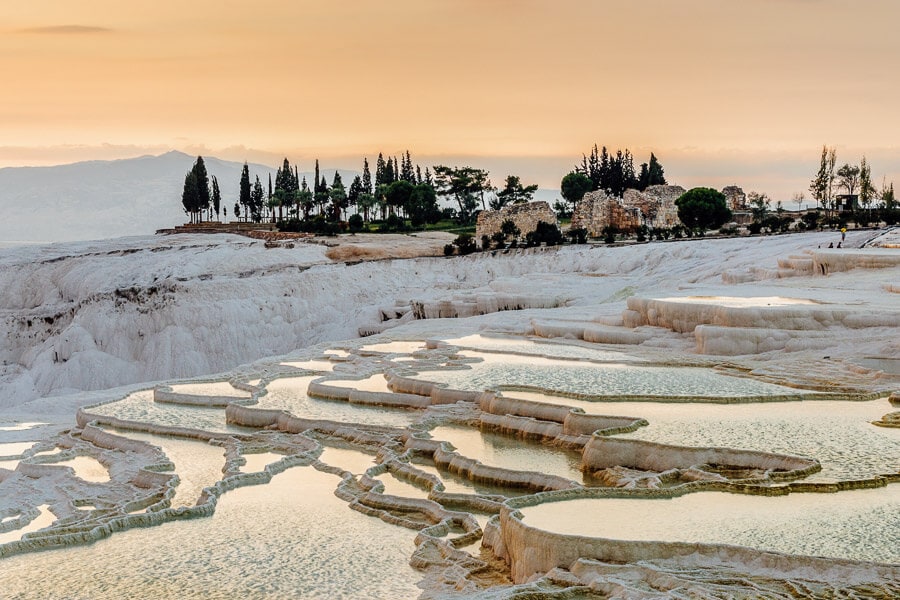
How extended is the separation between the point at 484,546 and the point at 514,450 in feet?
11.9

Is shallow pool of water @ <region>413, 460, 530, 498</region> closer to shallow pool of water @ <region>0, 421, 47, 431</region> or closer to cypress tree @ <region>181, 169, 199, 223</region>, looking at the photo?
shallow pool of water @ <region>0, 421, 47, 431</region>

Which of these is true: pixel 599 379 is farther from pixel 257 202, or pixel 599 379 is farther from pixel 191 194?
pixel 257 202

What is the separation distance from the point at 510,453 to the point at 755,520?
5076mm

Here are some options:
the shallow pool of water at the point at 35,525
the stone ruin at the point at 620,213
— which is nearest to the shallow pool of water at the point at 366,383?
the shallow pool of water at the point at 35,525

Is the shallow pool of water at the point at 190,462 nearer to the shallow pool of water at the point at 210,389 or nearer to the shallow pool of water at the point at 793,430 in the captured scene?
the shallow pool of water at the point at 210,389

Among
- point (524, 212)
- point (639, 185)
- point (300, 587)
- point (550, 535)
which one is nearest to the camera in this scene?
point (550, 535)

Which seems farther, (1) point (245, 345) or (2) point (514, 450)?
(1) point (245, 345)

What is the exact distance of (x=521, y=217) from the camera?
5231 centimetres

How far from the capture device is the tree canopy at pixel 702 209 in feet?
166

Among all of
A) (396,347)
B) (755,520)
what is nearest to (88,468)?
(755,520)

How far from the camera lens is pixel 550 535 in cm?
938

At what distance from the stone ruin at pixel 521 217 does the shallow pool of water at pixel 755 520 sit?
137 feet

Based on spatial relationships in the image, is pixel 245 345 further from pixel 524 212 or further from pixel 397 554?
pixel 397 554

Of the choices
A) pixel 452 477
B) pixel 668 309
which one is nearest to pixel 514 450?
pixel 452 477
